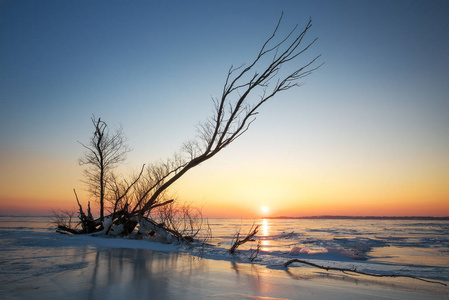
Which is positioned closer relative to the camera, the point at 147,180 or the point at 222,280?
the point at 222,280

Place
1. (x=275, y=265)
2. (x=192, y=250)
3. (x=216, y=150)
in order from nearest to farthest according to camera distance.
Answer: (x=275, y=265) < (x=192, y=250) < (x=216, y=150)

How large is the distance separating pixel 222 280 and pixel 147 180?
345 inches

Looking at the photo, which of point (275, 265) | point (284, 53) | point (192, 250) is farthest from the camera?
point (192, 250)

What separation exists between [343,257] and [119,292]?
7.49 metres

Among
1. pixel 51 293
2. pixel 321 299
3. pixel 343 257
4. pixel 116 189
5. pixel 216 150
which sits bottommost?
pixel 343 257

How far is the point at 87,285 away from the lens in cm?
312

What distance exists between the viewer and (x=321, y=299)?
3.11 m

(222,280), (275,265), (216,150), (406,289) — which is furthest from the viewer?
(216,150)

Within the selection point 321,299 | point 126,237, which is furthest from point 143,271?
point 126,237

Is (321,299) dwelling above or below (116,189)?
below

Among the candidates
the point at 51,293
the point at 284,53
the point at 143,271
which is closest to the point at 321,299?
the point at 143,271

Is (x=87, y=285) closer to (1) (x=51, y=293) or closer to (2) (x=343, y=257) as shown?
(1) (x=51, y=293)

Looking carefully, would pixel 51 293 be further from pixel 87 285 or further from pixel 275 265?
pixel 275 265

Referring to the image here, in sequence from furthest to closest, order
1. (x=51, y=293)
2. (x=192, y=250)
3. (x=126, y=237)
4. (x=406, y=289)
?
(x=126, y=237) → (x=192, y=250) → (x=406, y=289) → (x=51, y=293)
